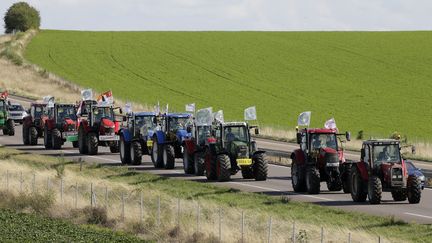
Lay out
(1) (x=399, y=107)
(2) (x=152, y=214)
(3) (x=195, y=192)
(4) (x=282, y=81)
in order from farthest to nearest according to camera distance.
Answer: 1. (4) (x=282, y=81)
2. (1) (x=399, y=107)
3. (3) (x=195, y=192)
4. (2) (x=152, y=214)

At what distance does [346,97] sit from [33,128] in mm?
36912

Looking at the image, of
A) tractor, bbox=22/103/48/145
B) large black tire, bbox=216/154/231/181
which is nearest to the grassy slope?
large black tire, bbox=216/154/231/181

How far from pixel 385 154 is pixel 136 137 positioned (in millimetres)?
16961

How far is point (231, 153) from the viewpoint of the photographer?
1606 inches

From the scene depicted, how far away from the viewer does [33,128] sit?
58000 millimetres

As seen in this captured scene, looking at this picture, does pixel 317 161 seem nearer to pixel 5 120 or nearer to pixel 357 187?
pixel 357 187

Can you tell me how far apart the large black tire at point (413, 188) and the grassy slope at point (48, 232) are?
9.49m

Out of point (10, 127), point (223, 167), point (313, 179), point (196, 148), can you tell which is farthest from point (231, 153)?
point (10, 127)

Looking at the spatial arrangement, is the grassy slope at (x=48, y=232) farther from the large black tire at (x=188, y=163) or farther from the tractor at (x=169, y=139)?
the tractor at (x=169, y=139)

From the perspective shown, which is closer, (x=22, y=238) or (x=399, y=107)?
(x=22, y=238)

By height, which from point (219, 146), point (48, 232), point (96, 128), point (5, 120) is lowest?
point (48, 232)

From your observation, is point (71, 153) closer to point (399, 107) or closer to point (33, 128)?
point (33, 128)

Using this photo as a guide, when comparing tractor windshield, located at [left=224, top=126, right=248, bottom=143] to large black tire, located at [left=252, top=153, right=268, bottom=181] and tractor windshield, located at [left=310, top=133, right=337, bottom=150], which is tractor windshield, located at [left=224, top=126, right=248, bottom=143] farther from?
tractor windshield, located at [left=310, top=133, right=337, bottom=150]

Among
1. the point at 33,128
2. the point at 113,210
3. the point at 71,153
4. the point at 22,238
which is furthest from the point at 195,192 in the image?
the point at 33,128
